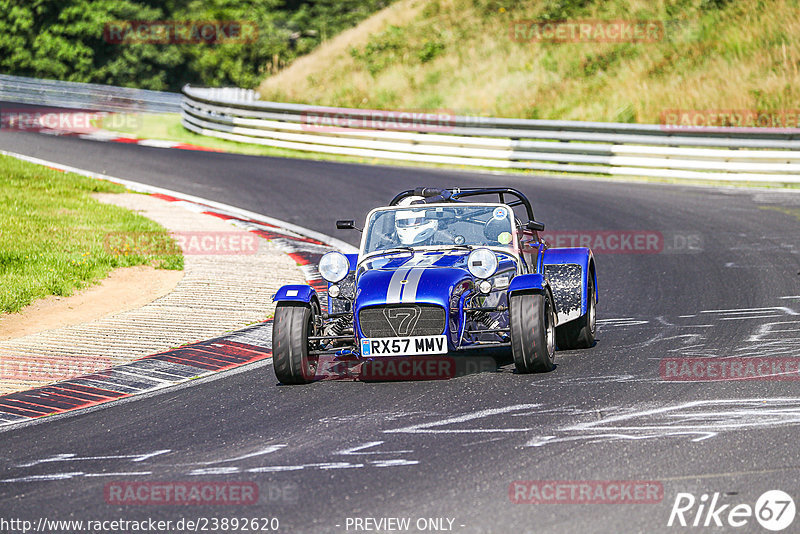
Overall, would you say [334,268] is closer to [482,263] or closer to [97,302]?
[482,263]

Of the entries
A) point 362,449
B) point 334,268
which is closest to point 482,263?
point 334,268

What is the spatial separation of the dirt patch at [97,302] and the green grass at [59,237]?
16 cm

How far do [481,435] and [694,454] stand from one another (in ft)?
4.35

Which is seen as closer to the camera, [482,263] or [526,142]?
[482,263]

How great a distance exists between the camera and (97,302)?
12.5 metres

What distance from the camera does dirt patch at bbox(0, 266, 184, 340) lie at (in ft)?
37.5

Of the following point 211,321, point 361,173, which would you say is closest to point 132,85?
point 361,173

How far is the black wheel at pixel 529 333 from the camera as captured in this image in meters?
8.30

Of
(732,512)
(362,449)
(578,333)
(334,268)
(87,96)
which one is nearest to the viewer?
(732,512)

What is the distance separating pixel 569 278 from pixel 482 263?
1.33 meters

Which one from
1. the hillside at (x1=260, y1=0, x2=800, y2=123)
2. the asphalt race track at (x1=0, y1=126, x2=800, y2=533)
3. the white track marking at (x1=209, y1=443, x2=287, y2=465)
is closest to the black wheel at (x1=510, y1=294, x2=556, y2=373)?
the asphalt race track at (x1=0, y1=126, x2=800, y2=533)

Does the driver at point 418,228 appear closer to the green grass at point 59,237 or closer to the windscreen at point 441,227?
the windscreen at point 441,227

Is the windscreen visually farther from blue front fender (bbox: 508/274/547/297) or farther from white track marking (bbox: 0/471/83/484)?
white track marking (bbox: 0/471/83/484)

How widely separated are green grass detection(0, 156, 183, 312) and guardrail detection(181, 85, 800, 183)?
7.26m
